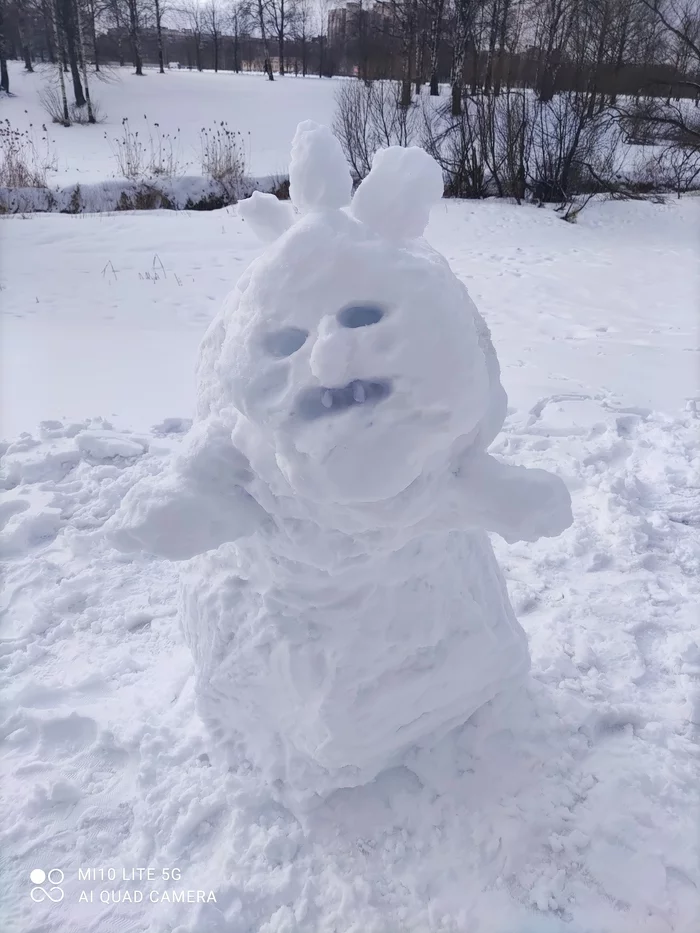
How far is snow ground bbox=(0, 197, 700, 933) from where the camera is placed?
160 centimetres

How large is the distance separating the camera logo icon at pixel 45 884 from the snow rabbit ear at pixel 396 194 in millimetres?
1871

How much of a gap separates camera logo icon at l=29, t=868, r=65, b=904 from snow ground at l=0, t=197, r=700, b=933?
0.02m

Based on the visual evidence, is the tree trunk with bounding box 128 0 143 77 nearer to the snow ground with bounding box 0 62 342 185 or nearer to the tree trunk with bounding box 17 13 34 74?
the snow ground with bounding box 0 62 342 185

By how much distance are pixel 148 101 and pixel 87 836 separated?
67.3 feet

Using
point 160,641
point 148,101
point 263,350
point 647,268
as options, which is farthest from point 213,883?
point 148,101

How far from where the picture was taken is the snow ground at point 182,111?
1288 cm

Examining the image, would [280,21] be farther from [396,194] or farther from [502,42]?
[396,194]

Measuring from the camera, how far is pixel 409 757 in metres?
1.78

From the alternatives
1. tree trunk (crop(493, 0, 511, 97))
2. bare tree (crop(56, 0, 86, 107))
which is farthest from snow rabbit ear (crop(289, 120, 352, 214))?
bare tree (crop(56, 0, 86, 107))

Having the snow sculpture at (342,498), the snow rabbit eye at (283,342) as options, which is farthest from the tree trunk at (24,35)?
the snow rabbit eye at (283,342)

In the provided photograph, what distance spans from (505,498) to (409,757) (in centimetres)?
94

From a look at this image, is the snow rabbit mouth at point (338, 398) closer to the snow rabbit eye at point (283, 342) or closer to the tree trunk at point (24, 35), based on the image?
the snow rabbit eye at point (283, 342)

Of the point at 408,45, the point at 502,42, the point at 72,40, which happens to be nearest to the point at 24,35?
the point at 72,40

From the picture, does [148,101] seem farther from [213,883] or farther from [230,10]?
[213,883]
